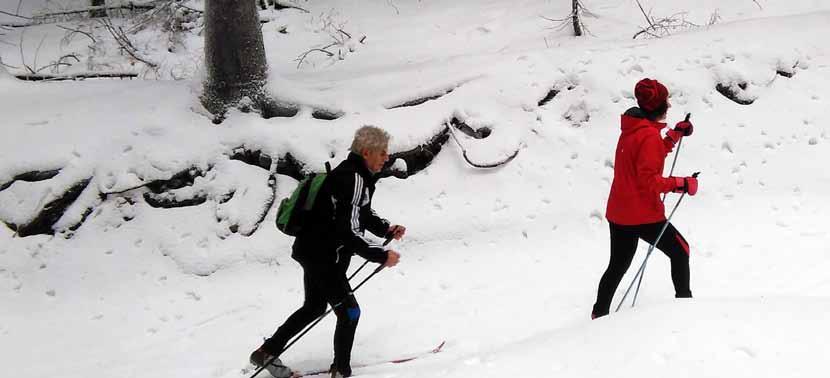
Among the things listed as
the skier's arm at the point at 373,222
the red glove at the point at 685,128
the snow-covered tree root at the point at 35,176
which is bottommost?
the snow-covered tree root at the point at 35,176

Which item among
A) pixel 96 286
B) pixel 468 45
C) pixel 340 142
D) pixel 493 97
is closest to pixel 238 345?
pixel 96 286

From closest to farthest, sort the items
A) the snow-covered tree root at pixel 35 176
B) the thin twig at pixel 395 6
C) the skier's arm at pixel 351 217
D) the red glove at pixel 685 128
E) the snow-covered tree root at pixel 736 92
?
1. the skier's arm at pixel 351 217
2. the red glove at pixel 685 128
3. the snow-covered tree root at pixel 35 176
4. the snow-covered tree root at pixel 736 92
5. the thin twig at pixel 395 6

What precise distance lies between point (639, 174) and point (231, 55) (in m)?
4.99

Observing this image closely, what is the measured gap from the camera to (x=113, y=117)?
24.0 feet

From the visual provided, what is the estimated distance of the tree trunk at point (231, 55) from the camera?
7.27 meters

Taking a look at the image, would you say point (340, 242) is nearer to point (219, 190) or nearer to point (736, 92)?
point (219, 190)

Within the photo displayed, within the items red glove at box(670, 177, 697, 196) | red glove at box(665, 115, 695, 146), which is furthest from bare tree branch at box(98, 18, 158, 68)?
red glove at box(670, 177, 697, 196)

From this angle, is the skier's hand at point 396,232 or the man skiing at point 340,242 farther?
the skier's hand at point 396,232

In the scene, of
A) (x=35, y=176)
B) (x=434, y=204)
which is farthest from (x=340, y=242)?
(x=35, y=176)

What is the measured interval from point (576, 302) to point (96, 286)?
4.56 meters

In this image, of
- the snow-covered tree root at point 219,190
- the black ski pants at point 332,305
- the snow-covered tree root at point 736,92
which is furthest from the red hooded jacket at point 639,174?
the snow-covered tree root at point 736,92

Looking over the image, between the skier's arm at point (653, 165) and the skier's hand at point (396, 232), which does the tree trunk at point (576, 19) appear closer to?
the skier's arm at point (653, 165)

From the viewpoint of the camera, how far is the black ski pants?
4152 mm

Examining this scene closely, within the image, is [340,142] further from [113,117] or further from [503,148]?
[113,117]
